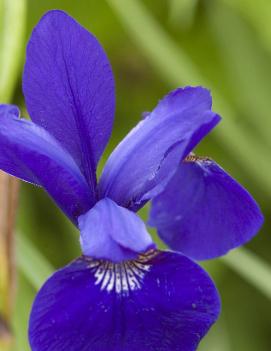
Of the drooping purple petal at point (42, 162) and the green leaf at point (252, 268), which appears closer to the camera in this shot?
the drooping purple petal at point (42, 162)

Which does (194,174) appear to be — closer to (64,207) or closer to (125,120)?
(64,207)

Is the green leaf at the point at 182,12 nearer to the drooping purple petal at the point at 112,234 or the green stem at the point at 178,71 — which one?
the green stem at the point at 178,71

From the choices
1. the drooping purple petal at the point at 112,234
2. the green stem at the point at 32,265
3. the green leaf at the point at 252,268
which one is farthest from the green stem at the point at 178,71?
the drooping purple petal at the point at 112,234

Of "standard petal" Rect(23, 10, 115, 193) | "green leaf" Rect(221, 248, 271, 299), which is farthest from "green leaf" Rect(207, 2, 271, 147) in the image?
"standard petal" Rect(23, 10, 115, 193)

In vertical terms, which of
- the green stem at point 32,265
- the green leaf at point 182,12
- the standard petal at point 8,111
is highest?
the green leaf at point 182,12

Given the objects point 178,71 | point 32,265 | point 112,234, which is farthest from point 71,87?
point 178,71

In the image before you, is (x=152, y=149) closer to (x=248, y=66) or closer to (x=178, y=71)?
(x=178, y=71)
